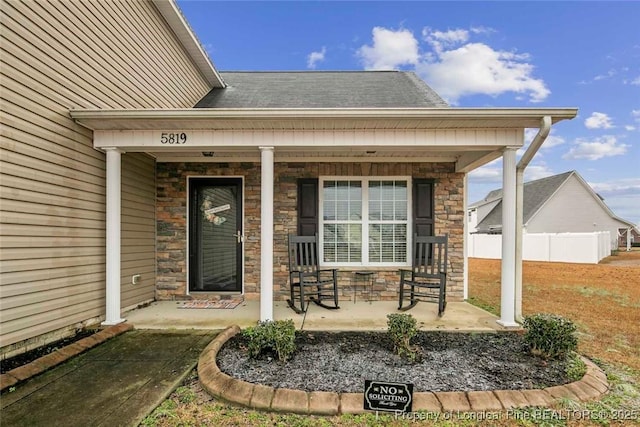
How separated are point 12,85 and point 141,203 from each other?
2.23 m

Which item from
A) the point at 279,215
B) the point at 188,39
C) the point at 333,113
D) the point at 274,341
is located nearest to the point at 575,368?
the point at 274,341

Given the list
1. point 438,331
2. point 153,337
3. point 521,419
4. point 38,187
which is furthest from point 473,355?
point 38,187

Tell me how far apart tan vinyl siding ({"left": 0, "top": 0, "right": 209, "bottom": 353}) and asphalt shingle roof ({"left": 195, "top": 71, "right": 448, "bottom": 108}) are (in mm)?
2233

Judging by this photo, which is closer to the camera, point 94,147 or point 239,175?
point 94,147

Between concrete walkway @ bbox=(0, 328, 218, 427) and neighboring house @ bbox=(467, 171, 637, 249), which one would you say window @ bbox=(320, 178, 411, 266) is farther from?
neighboring house @ bbox=(467, 171, 637, 249)

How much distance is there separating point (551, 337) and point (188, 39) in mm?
6893

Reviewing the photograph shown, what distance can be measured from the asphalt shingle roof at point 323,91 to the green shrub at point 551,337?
3.71m

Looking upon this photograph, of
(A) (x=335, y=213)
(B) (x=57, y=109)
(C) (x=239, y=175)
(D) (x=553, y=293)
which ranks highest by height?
(B) (x=57, y=109)

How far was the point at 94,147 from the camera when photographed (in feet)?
12.6

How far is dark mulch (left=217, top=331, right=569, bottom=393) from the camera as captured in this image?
249cm

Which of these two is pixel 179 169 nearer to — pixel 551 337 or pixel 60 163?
pixel 60 163

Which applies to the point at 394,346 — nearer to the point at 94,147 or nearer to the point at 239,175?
the point at 239,175

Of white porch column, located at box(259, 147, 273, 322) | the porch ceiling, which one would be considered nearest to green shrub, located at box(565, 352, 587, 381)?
the porch ceiling

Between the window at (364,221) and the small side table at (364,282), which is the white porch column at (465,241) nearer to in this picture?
the window at (364,221)
